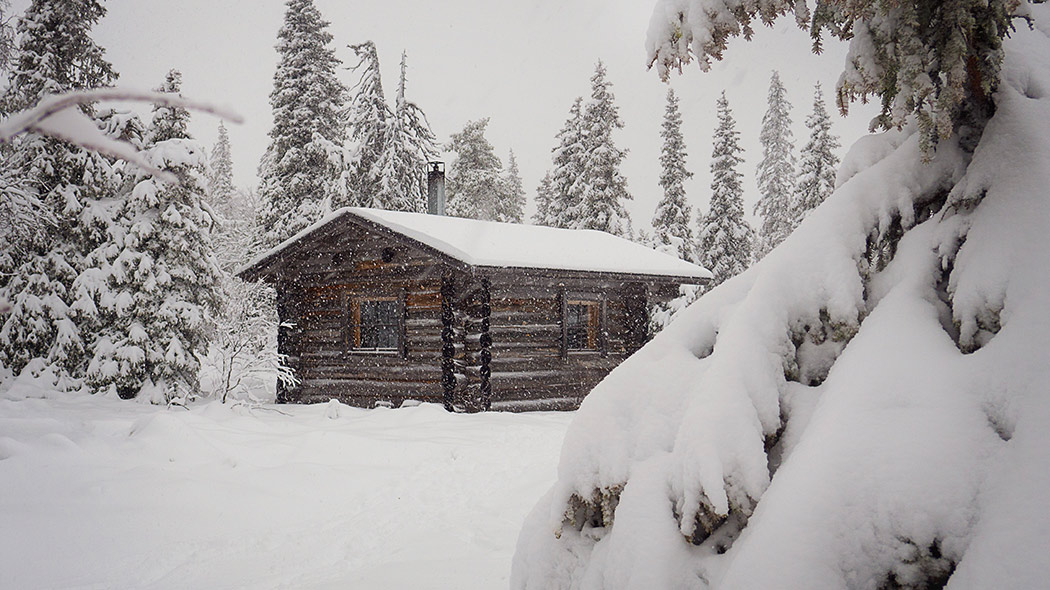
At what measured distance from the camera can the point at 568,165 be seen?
95.5 feet

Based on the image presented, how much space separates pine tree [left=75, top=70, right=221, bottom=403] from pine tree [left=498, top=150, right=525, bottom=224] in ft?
54.3

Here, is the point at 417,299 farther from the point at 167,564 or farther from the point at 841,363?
the point at 841,363

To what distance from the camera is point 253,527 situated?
18.1 feet

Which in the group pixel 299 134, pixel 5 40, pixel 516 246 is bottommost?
pixel 516 246

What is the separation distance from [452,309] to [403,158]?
15037mm

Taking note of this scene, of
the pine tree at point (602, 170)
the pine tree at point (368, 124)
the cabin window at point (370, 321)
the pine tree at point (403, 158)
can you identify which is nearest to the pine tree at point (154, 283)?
the cabin window at point (370, 321)

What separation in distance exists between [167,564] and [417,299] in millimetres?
8928

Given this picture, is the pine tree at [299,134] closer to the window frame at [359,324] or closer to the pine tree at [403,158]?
the pine tree at [403,158]

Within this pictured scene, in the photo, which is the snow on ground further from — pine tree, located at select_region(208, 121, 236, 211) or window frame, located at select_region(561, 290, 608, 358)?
pine tree, located at select_region(208, 121, 236, 211)

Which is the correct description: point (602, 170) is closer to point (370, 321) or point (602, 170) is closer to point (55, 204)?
point (370, 321)

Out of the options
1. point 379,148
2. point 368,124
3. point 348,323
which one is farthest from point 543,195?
point 348,323

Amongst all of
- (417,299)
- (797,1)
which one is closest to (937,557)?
(797,1)

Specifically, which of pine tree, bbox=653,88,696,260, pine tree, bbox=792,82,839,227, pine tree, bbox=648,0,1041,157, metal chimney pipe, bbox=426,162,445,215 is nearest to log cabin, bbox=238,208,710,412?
metal chimney pipe, bbox=426,162,445,215

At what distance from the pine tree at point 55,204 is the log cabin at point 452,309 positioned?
4.03 m
